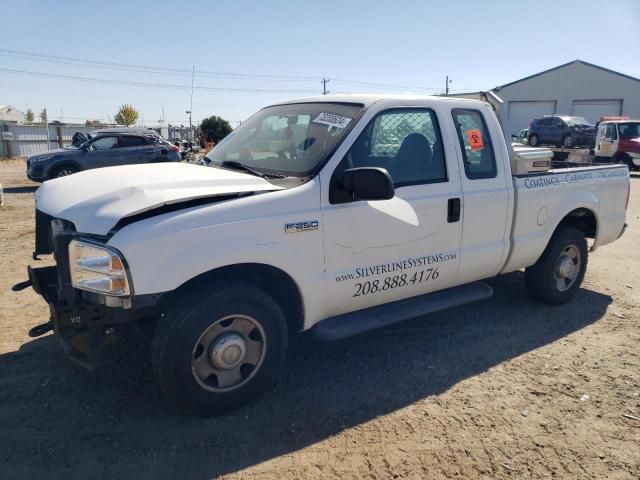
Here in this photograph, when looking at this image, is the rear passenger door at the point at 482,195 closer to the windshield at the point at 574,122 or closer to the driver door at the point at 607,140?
the driver door at the point at 607,140

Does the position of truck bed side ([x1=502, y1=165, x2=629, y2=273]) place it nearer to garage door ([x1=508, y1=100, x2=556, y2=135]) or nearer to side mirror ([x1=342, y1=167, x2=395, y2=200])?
side mirror ([x1=342, y1=167, x2=395, y2=200])

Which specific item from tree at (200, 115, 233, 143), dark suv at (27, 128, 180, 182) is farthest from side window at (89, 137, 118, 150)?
tree at (200, 115, 233, 143)

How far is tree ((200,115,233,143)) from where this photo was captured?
32.0 m

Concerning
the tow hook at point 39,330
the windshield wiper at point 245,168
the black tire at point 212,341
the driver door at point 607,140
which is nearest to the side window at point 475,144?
the windshield wiper at point 245,168

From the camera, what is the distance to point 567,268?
5297 mm

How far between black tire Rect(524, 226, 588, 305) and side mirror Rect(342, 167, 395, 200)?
266cm

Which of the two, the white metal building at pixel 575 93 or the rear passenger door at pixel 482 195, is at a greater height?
the white metal building at pixel 575 93

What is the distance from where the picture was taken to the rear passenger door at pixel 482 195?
13.7 ft

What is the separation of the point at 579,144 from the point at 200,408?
87.5ft

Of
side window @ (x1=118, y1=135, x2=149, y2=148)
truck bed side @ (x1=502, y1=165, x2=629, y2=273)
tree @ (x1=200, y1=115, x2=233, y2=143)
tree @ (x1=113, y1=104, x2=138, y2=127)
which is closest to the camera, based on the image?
truck bed side @ (x1=502, y1=165, x2=629, y2=273)

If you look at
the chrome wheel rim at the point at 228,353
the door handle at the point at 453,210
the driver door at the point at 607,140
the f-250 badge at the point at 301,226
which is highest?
the driver door at the point at 607,140

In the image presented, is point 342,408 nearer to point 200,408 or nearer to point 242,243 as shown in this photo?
point 200,408

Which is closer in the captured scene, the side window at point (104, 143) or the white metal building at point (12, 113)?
the side window at point (104, 143)

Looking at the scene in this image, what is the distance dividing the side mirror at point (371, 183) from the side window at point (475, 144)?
123 centimetres
